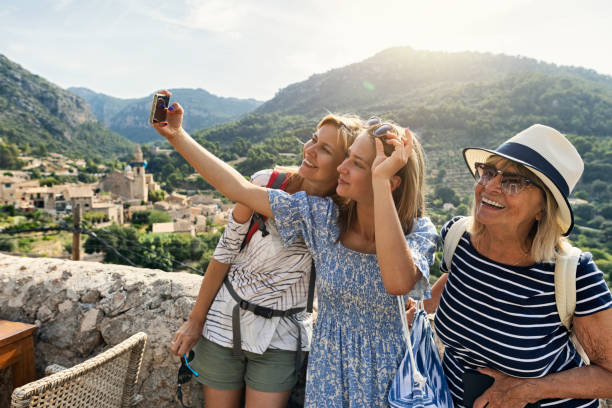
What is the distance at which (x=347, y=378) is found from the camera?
126cm

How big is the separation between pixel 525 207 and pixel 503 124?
5547 cm

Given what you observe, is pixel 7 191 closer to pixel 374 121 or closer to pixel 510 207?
pixel 374 121

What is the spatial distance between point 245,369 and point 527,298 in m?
1.07

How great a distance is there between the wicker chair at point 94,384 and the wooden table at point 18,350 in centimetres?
55

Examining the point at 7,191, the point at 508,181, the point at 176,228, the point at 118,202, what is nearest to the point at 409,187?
the point at 508,181

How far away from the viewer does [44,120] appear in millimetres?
85062

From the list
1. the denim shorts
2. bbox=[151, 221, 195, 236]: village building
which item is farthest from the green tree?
the denim shorts

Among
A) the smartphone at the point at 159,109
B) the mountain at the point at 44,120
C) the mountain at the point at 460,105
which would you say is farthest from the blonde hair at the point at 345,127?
the mountain at the point at 44,120

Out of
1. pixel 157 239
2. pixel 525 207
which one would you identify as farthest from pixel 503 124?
pixel 525 207

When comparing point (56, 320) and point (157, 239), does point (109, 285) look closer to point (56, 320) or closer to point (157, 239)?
point (56, 320)

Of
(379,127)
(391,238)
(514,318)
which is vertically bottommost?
(514,318)

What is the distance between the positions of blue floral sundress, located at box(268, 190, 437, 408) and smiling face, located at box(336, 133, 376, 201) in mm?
153

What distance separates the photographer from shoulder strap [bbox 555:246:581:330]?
1097mm

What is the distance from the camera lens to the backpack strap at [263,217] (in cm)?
142
